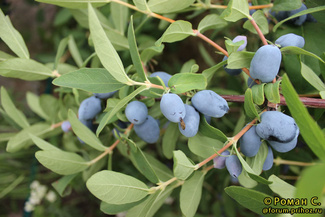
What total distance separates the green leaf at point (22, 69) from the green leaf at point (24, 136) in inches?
7.1

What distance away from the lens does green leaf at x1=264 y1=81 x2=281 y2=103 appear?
550 mm

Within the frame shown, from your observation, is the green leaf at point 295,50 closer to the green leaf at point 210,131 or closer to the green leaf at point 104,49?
the green leaf at point 210,131

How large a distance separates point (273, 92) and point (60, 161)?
532mm

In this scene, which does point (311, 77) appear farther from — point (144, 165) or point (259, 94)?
point (144, 165)

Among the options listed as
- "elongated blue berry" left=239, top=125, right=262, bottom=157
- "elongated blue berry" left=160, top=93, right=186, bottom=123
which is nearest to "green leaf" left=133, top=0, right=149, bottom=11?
"elongated blue berry" left=160, top=93, right=186, bottom=123

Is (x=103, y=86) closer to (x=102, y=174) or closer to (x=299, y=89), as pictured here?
(x=102, y=174)

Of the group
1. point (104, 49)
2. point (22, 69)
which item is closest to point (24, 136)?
point (22, 69)

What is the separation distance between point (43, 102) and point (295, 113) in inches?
36.1

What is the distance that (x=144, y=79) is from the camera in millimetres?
607

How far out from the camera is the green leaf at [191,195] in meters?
0.68

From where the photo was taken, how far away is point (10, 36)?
0.76 meters

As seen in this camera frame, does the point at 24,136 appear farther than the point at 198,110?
Yes

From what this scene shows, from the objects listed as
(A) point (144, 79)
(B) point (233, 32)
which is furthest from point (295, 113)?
(B) point (233, 32)

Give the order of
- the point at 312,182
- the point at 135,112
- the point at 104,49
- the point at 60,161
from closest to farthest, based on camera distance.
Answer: the point at 312,182
the point at 104,49
the point at 135,112
the point at 60,161
